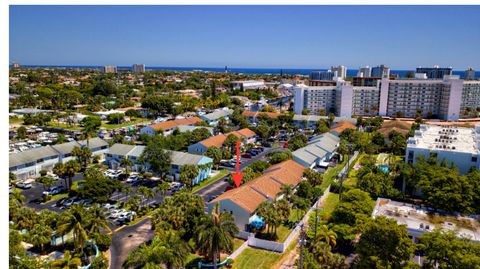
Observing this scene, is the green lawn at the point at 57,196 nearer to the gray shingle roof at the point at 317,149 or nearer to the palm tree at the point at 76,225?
the palm tree at the point at 76,225

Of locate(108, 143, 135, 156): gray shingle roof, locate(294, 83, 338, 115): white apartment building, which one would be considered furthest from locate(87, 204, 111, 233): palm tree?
locate(294, 83, 338, 115): white apartment building

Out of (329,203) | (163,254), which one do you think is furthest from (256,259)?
(329,203)

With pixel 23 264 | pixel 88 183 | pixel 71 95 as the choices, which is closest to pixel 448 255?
pixel 23 264

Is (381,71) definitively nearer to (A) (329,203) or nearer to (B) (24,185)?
(A) (329,203)

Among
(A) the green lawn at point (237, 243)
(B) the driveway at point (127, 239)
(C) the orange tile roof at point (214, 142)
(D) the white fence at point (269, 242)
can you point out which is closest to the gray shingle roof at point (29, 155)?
(C) the orange tile roof at point (214, 142)

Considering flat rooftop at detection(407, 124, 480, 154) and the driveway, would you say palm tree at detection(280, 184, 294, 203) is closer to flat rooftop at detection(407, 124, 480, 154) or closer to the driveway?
the driveway
